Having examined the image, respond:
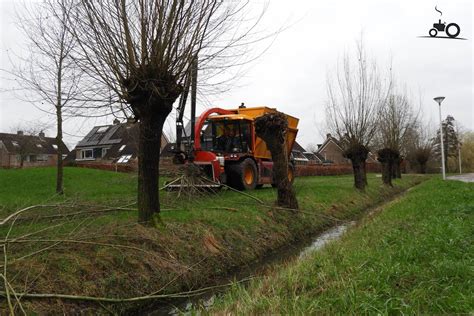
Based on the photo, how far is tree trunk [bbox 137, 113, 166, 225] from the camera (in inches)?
291

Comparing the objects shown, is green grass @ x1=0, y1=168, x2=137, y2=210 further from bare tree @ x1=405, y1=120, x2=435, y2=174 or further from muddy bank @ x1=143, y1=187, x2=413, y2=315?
bare tree @ x1=405, y1=120, x2=435, y2=174

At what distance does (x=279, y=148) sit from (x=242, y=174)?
7.71 feet

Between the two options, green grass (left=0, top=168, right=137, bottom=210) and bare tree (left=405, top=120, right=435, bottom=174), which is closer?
green grass (left=0, top=168, right=137, bottom=210)

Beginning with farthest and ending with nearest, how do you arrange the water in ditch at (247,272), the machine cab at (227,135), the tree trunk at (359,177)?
the tree trunk at (359,177)
the machine cab at (227,135)
the water in ditch at (247,272)

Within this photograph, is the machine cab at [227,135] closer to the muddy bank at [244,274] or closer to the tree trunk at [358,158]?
the muddy bank at [244,274]

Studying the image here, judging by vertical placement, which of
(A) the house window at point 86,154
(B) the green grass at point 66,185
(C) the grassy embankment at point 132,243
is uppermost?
(A) the house window at point 86,154

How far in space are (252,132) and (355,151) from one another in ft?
29.3

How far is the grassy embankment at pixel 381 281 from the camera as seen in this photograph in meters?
3.62

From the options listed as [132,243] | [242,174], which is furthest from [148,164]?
[242,174]

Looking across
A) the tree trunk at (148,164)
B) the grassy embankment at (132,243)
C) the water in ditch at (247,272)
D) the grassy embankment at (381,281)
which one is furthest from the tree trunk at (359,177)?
the tree trunk at (148,164)

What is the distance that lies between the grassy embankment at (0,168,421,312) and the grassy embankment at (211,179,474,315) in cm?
163

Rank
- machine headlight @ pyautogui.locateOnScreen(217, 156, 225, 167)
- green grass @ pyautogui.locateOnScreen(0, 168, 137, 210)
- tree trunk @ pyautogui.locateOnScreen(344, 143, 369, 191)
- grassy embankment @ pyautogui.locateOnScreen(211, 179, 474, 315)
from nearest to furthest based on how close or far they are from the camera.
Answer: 1. grassy embankment @ pyautogui.locateOnScreen(211, 179, 474, 315)
2. green grass @ pyautogui.locateOnScreen(0, 168, 137, 210)
3. machine headlight @ pyautogui.locateOnScreen(217, 156, 225, 167)
4. tree trunk @ pyautogui.locateOnScreen(344, 143, 369, 191)

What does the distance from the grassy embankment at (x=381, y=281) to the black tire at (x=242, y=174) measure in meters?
7.62

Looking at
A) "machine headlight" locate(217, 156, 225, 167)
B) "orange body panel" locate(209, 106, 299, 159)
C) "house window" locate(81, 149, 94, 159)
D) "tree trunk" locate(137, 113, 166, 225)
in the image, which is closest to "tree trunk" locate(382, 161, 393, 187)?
"orange body panel" locate(209, 106, 299, 159)
